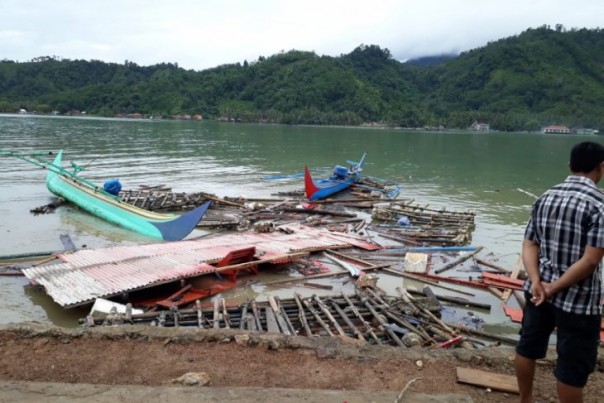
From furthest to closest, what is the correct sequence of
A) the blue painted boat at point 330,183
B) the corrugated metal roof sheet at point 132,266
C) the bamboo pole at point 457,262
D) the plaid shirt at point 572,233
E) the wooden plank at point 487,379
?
1. the blue painted boat at point 330,183
2. the bamboo pole at point 457,262
3. the corrugated metal roof sheet at point 132,266
4. the wooden plank at point 487,379
5. the plaid shirt at point 572,233

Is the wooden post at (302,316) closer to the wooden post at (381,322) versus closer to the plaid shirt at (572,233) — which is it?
the wooden post at (381,322)

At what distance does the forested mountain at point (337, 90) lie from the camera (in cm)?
12462

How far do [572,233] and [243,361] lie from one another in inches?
147

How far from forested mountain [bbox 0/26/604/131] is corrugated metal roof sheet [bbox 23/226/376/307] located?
10828 cm

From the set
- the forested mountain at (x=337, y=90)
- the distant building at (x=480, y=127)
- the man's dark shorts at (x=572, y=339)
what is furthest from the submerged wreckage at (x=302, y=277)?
the distant building at (x=480, y=127)

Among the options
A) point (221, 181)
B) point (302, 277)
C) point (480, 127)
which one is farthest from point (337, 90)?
point (302, 277)

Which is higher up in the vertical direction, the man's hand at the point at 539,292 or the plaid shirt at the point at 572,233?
the plaid shirt at the point at 572,233

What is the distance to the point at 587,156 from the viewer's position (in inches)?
134

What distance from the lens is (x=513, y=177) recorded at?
35.0m

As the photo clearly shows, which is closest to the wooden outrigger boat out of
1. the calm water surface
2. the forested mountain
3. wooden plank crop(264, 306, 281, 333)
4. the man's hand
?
the calm water surface

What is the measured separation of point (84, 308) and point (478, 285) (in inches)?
369

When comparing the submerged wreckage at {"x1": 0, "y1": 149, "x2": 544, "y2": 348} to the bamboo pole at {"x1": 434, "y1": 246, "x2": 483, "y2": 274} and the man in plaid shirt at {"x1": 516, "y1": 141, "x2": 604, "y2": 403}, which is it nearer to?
the bamboo pole at {"x1": 434, "y1": 246, "x2": 483, "y2": 274}

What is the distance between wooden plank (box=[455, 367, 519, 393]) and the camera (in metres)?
4.52

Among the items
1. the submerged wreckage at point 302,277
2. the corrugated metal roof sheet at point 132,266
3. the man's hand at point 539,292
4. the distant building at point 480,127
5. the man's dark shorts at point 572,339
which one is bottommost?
the submerged wreckage at point 302,277
